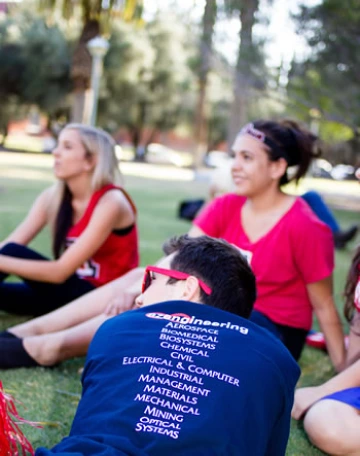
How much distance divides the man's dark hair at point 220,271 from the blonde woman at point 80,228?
1.71 metres

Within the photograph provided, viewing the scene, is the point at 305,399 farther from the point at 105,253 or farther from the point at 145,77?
the point at 145,77

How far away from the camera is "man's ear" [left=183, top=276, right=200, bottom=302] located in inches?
70.2

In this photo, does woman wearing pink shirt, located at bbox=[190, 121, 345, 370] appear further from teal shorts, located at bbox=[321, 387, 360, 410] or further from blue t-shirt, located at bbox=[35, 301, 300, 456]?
blue t-shirt, located at bbox=[35, 301, 300, 456]

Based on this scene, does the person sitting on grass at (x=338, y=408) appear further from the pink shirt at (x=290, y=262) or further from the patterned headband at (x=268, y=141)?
the patterned headband at (x=268, y=141)

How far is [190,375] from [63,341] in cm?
149

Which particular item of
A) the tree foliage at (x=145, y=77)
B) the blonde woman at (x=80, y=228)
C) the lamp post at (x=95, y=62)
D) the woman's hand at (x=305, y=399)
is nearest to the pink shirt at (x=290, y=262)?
the woman's hand at (x=305, y=399)

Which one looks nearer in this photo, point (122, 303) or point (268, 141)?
point (122, 303)

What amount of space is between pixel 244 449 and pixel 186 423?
0.17 meters

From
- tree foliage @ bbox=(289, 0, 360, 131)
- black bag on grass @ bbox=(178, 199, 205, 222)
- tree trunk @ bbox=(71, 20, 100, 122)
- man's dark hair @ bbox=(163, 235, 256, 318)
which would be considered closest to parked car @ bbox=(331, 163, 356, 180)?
tree trunk @ bbox=(71, 20, 100, 122)

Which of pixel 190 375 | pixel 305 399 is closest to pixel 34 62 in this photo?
pixel 305 399

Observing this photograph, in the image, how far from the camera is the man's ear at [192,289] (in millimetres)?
1783

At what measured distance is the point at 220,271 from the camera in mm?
1815

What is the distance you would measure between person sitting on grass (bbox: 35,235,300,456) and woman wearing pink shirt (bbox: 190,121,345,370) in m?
1.12

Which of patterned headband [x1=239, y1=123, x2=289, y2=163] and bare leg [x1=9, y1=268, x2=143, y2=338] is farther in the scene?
patterned headband [x1=239, y1=123, x2=289, y2=163]
